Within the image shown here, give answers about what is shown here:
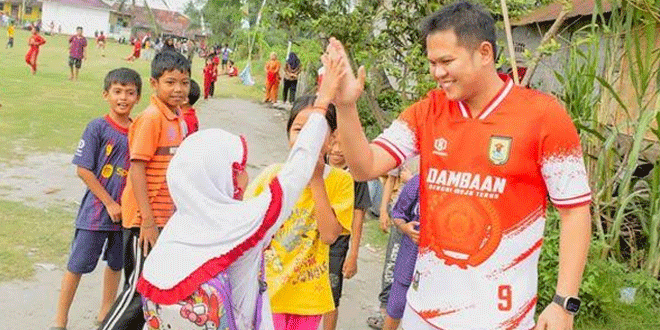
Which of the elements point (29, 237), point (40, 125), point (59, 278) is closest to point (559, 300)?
point (59, 278)

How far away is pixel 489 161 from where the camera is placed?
2.30 metres

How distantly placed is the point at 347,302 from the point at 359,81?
10.5 feet

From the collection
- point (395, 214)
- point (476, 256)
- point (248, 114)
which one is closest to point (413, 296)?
point (476, 256)

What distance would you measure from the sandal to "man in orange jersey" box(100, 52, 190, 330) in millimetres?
1705

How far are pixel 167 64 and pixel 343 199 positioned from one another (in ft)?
4.26

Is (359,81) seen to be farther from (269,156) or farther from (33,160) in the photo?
(269,156)

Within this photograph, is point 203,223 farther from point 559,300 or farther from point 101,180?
point 101,180

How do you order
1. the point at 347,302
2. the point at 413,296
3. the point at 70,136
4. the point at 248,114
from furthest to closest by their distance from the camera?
the point at 248,114 → the point at 70,136 → the point at 347,302 → the point at 413,296

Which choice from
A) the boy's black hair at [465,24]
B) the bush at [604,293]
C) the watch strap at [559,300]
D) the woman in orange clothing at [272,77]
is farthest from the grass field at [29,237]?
the woman in orange clothing at [272,77]

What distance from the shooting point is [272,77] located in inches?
812

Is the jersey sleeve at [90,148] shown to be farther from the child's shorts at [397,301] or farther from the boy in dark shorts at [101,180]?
the child's shorts at [397,301]

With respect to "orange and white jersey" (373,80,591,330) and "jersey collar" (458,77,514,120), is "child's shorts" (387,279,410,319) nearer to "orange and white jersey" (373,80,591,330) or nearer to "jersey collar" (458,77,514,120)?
"orange and white jersey" (373,80,591,330)

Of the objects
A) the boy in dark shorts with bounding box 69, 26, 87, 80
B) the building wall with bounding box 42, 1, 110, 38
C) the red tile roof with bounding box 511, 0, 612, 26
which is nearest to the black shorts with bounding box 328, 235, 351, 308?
the red tile roof with bounding box 511, 0, 612, 26

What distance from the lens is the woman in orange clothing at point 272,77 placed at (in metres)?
20.1
